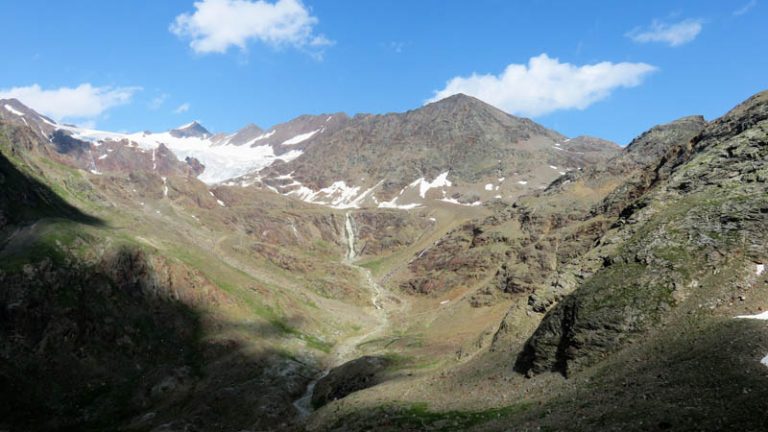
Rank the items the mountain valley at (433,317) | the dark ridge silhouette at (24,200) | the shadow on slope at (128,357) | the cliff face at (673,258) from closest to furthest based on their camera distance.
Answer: the mountain valley at (433,317)
the cliff face at (673,258)
the shadow on slope at (128,357)
the dark ridge silhouette at (24,200)

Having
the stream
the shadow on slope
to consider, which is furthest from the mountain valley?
the stream

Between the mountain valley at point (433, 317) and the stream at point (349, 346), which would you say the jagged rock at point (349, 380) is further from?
the stream at point (349, 346)

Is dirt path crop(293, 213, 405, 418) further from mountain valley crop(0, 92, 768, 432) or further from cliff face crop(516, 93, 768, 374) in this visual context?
cliff face crop(516, 93, 768, 374)

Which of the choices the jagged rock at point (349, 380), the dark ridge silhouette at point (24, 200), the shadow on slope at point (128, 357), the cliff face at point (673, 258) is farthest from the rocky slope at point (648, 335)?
the dark ridge silhouette at point (24, 200)

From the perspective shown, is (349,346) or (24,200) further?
(349,346)

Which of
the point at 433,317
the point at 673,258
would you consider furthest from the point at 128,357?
the point at 673,258

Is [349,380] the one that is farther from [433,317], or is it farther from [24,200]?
[24,200]

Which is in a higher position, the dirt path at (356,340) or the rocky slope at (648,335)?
the rocky slope at (648,335)

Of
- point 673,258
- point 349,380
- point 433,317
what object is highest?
point 673,258

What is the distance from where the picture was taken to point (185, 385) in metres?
83.1

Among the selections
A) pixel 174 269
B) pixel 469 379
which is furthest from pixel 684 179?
pixel 174 269

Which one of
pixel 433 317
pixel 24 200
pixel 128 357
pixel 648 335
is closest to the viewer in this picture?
pixel 648 335

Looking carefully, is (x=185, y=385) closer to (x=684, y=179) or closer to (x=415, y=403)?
(x=415, y=403)

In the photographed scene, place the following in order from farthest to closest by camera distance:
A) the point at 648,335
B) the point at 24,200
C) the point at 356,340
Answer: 1. the point at 356,340
2. the point at 24,200
3. the point at 648,335
